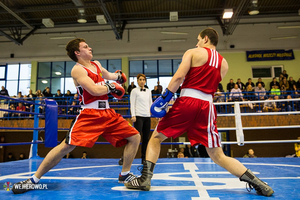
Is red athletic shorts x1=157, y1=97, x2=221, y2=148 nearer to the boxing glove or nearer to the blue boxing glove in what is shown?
the blue boxing glove

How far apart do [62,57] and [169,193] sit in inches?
495

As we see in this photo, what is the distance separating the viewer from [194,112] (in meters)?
1.69

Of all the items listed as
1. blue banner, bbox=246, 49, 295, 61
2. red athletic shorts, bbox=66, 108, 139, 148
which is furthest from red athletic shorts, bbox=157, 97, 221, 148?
blue banner, bbox=246, 49, 295, 61

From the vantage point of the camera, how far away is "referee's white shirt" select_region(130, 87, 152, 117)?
3.35 m

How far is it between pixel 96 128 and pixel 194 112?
0.76 meters

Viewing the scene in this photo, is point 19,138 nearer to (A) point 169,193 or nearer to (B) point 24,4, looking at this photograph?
(B) point 24,4

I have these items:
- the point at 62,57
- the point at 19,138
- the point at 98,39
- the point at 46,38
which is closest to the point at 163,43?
the point at 98,39

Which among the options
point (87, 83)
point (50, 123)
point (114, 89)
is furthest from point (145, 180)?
point (50, 123)

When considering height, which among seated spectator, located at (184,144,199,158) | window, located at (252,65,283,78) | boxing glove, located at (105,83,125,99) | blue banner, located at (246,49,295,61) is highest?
blue banner, located at (246,49,295,61)

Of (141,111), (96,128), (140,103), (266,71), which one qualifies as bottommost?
(96,128)

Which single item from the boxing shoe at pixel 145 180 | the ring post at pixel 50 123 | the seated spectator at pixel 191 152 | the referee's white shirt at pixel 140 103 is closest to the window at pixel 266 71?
the seated spectator at pixel 191 152

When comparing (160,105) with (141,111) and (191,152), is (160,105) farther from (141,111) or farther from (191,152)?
(191,152)

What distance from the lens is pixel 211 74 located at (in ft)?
5.79

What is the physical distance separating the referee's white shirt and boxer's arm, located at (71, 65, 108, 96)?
1.56 meters
